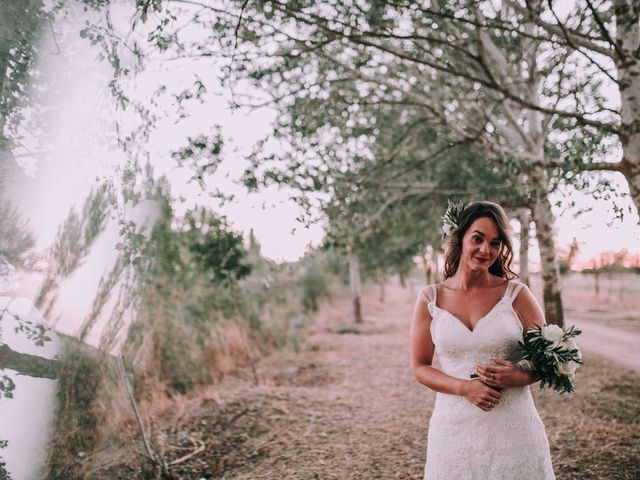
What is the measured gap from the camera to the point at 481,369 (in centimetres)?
218

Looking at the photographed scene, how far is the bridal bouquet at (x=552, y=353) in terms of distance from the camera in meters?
2.19

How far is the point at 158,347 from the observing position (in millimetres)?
7789

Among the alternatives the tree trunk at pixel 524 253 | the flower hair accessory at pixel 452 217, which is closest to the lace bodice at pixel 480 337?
the flower hair accessory at pixel 452 217

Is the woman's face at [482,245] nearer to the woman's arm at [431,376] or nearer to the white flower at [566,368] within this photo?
the woman's arm at [431,376]

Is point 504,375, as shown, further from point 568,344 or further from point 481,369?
point 568,344

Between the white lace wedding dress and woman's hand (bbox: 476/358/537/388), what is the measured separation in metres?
0.13

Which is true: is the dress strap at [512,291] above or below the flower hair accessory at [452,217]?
below

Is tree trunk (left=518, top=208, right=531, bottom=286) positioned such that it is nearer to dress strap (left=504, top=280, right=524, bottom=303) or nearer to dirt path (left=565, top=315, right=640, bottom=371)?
dirt path (left=565, top=315, right=640, bottom=371)

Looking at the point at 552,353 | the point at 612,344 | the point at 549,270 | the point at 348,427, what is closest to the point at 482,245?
the point at 552,353

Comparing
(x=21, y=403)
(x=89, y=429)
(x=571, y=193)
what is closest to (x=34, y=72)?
(x=21, y=403)

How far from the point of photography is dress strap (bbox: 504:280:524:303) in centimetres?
239

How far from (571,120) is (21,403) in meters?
7.07

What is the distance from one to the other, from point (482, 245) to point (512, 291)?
32 centimetres

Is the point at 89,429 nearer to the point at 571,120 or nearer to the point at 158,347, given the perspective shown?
the point at 158,347
